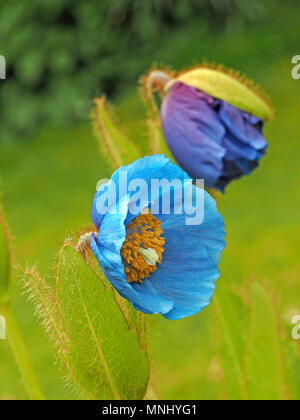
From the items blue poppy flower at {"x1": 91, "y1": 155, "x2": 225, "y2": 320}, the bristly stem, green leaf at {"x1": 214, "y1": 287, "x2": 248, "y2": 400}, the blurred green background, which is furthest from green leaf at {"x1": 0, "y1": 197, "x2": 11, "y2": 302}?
the blurred green background

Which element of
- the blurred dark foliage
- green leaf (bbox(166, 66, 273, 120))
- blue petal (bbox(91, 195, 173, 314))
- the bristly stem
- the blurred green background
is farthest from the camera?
the blurred dark foliage

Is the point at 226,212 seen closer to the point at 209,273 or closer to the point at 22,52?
the point at 22,52

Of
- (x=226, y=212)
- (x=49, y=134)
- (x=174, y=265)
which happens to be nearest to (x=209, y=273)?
(x=174, y=265)

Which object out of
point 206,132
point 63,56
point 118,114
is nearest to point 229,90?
point 206,132

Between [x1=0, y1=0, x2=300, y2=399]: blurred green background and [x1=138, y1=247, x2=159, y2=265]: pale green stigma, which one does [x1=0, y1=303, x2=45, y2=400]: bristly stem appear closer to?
[x1=138, y1=247, x2=159, y2=265]: pale green stigma

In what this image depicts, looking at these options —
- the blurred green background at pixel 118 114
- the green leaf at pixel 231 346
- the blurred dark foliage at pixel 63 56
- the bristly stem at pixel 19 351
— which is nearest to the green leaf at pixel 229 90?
the green leaf at pixel 231 346

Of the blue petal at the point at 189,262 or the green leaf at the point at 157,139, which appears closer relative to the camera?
the blue petal at the point at 189,262

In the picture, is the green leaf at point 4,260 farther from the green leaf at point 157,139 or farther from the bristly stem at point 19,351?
the green leaf at point 157,139
